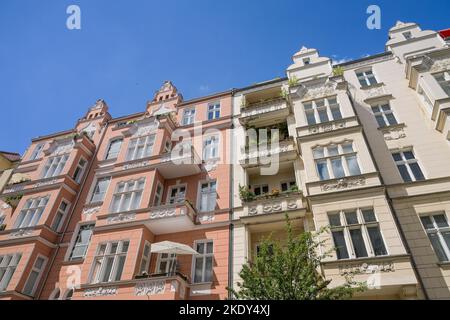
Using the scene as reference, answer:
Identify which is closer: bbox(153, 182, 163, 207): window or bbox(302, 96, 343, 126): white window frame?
bbox(302, 96, 343, 126): white window frame

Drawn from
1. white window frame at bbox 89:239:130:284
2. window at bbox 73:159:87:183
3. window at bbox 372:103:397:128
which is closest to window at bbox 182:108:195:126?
window at bbox 73:159:87:183

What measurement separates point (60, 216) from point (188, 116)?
1156 centimetres

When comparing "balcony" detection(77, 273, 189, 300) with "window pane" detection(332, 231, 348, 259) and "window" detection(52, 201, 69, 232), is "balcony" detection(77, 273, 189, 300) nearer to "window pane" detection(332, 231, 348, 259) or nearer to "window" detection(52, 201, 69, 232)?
"window" detection(52, 201, 69, 232)

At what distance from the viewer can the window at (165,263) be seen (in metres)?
14.4

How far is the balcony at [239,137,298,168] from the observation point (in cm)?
1620

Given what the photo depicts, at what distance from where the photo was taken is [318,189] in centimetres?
1320

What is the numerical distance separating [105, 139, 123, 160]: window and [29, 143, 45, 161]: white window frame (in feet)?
23.4

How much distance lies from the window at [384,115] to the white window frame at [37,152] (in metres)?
26.5

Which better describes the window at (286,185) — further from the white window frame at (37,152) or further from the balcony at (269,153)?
the white window frame at (37,152)

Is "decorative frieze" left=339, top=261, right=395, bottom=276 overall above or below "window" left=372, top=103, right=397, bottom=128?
below

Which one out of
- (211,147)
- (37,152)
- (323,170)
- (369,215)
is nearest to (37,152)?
(37,152)
